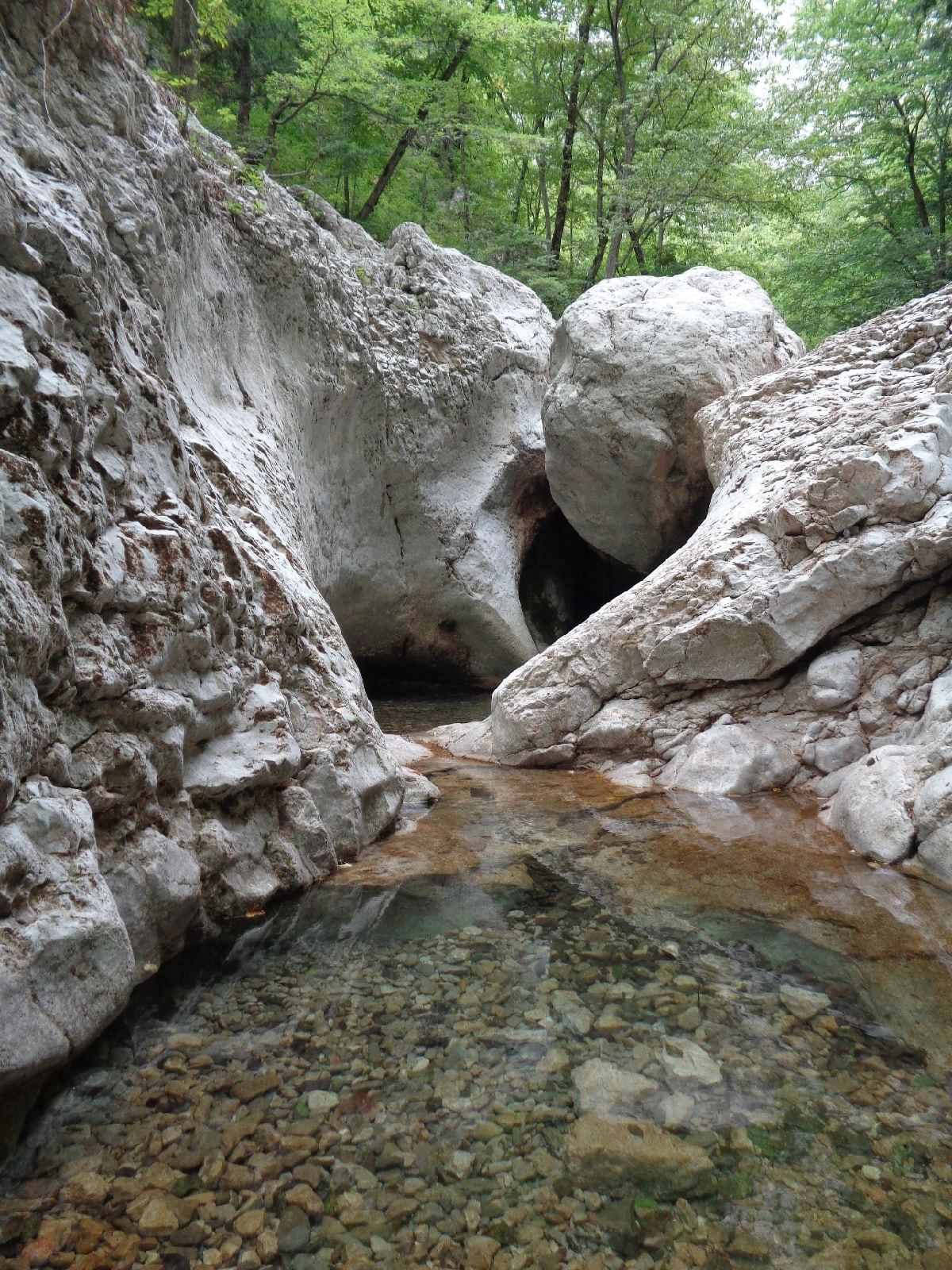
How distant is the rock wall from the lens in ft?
8.14

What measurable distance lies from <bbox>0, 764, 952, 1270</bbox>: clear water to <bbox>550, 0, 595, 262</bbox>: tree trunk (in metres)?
15.3

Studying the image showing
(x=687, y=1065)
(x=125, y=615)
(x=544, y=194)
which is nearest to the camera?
(x=687, y=1065)

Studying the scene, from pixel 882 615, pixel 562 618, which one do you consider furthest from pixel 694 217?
pixel 882 615

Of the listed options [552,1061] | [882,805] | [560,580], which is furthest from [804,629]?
[560,580]

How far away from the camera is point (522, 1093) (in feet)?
7.88

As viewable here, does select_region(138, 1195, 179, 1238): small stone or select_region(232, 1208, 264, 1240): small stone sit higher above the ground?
select_region(232, 1208, 264, 1240): small stone

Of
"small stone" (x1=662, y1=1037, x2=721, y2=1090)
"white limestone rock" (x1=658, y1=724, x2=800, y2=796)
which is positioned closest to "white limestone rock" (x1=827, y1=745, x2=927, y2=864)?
"white limestone rock" (x1=658, y1=724, x2=800, y2=796)

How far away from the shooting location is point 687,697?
6578mm

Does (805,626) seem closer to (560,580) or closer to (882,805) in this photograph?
(882,805)

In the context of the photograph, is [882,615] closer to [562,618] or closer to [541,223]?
[562,618]

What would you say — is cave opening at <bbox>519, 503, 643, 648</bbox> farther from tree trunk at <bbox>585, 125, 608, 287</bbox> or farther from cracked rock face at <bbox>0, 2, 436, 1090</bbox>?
cracked rock face at <bbox>0, 2, 436, 1090</bbox>

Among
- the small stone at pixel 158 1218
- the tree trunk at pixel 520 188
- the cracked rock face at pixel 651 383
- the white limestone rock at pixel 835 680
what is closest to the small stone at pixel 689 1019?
the small stone at pixel 158 1218

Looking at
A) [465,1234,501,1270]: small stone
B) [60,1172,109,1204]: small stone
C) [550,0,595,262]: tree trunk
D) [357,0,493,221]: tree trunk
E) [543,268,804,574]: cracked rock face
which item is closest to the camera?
[465,1234,501,1270]: small stone

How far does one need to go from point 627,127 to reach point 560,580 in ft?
29.1
